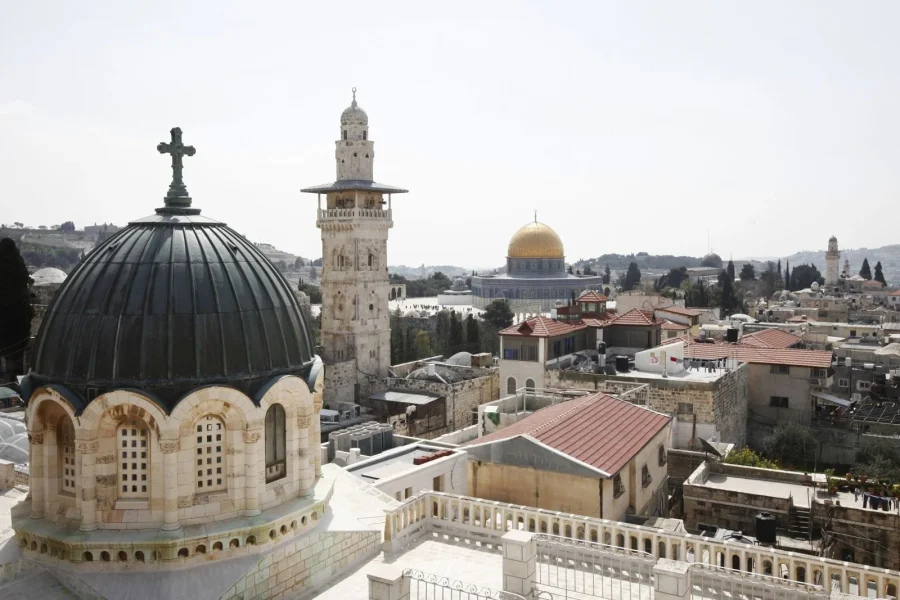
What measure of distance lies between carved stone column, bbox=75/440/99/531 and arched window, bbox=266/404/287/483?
220 centimetres

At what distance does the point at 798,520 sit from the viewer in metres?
19.8

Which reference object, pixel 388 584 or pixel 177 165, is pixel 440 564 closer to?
pixel 388 584

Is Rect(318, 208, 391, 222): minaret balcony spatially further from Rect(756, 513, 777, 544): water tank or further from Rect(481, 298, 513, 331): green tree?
Rect(756, 513, 777, 544): water tank

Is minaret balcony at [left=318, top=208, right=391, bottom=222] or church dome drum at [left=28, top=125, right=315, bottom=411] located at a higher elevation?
minaret balcony at [left=318, top=208, right=391, bottom=222]

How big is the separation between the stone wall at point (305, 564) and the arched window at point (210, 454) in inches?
47.0

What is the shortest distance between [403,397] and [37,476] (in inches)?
1099

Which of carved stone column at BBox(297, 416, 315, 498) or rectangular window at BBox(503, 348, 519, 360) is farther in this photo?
rectangular window at BBox(503, 348, 519, 360)

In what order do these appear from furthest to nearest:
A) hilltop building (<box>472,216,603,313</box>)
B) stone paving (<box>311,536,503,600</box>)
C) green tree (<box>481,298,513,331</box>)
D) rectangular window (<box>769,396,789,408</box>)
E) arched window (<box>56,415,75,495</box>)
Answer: hilltop building (<box>472,216,603,313</box>) → green tree (<box>481,298,513,331</box>) → rectangular window (<box>769,396,789,408</box>) → stone paving (<box>311,536,503,600</box>) → arched window (<box>56,415,75,495</box>)

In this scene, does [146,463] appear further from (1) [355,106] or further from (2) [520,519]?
(1) [355,106]

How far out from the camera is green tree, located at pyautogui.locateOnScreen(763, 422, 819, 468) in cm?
2953

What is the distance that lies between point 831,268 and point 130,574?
115539mm

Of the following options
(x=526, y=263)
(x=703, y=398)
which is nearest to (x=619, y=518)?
(x=703, y=398)

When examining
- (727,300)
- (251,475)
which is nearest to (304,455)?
(251,475)

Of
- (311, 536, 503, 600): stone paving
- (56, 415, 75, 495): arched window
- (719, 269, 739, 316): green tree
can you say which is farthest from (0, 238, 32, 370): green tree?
(719, 269, 739, 316): green tree
